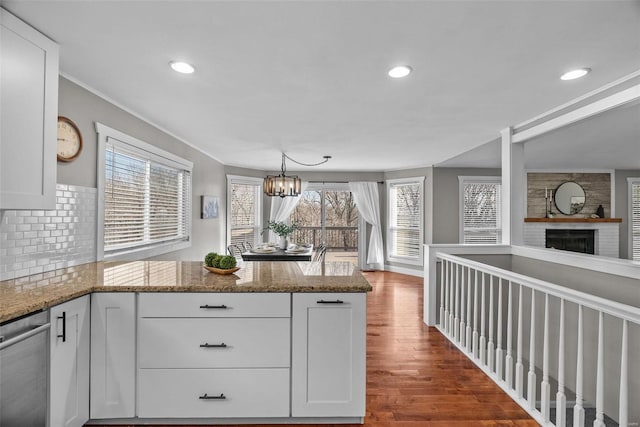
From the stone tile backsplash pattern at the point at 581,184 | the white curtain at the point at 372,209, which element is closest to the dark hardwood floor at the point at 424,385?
the white curtain at the point at 372,209

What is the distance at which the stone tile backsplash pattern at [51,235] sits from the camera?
198cm

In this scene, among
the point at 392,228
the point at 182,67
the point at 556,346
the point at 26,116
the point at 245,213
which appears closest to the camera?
the point at 26,116

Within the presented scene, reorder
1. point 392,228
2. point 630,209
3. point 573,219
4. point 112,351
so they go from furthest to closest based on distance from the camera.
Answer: point 392,228, point 630,209, point 573,219, point 112,351

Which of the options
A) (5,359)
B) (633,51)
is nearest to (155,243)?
(5,359)

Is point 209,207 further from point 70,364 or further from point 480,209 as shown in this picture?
point 480,209

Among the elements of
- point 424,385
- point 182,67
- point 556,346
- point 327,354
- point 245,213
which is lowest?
point 424,385

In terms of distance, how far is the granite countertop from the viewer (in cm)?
164

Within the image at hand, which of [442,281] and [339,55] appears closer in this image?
[339,55]

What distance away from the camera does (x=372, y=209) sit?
727 centimetres

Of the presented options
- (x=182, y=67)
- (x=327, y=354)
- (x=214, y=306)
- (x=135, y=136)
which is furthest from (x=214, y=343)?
(x=135, y=136)

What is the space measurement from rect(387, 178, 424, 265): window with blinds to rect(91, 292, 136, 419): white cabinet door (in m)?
5.75

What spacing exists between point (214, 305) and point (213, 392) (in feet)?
1.64

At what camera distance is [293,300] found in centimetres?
192

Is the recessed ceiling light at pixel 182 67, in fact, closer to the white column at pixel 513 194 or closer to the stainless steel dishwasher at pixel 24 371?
the stainless steel dishwasher at pixel 24 371
